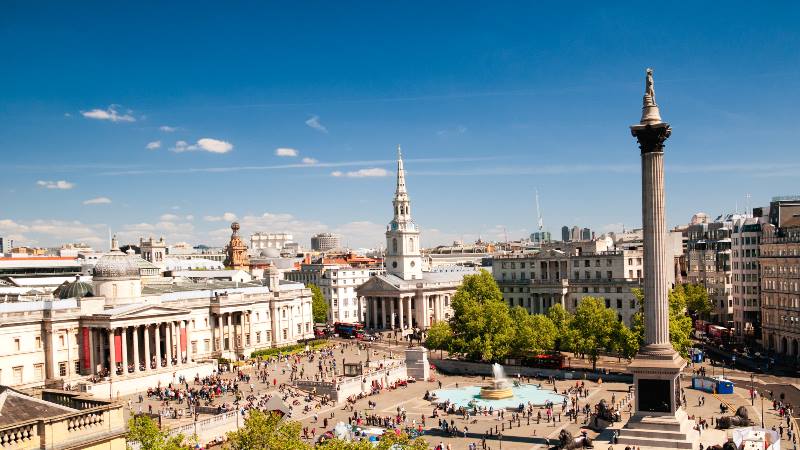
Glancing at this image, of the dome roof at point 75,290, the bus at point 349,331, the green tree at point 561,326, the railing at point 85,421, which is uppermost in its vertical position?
the railing at point 85,421

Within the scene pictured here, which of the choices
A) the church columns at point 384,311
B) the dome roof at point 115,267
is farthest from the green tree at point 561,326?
the dome roof at point 115,267

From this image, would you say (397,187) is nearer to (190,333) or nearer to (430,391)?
(190,333)

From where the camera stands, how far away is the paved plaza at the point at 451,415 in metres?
58.4

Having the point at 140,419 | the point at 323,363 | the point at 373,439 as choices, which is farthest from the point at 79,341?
the point at 140,419

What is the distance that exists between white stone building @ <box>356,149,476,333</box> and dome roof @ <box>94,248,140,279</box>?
58492mm

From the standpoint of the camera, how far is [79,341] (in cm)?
8731

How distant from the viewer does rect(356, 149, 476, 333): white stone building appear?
143375 mm

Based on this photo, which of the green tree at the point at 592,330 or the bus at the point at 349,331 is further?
the bus at the point at 349,331

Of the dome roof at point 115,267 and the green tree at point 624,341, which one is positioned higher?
the dome roof at point 115,267

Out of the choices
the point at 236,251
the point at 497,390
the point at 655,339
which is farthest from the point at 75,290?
the point at 236,251

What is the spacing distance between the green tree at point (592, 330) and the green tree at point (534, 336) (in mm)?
3380

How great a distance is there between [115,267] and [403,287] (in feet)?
204

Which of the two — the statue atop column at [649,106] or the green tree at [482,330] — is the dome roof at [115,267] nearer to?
the green tree at [482,330]

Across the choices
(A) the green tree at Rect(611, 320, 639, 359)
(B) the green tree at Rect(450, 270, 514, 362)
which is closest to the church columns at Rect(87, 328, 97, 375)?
(B) the green tree at Rect(450, 270, 514, 362)
